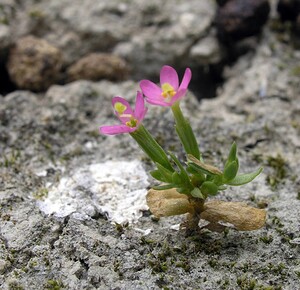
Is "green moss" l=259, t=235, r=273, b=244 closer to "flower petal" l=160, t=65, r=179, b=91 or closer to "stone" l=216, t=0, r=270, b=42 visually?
"flower petal" l=160, t=65, r=179, b=91

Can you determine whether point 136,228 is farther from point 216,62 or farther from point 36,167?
point 216,62

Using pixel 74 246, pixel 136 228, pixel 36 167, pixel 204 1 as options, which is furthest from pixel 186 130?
pixel 204 1

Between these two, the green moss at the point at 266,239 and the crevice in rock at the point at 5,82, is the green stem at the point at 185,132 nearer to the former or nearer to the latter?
the green moss at the point at 266,239

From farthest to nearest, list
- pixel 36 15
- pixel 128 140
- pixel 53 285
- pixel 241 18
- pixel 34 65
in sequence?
pixel 36 15 → pixel 241 18 → pixel 34 65 → pixel 128 140 → pixel 53 285

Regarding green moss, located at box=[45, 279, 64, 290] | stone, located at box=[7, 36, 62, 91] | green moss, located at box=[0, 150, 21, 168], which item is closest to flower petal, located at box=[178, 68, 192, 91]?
green moss, located at box=[45, 279, 64, 290]

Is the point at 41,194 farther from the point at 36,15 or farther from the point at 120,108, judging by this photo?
the point at 36,15

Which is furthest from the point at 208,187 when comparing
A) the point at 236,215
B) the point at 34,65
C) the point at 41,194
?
the point at 34,65
